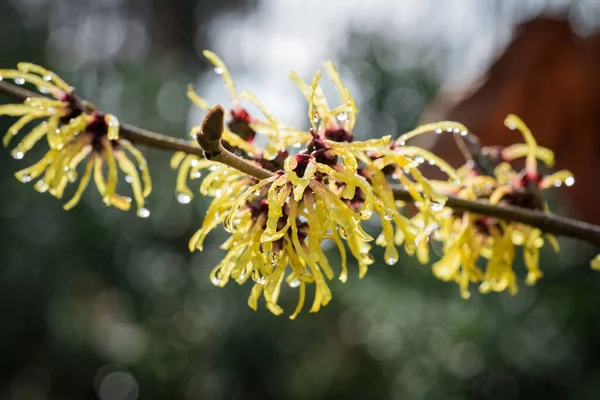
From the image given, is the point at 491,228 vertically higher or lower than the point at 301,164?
lower

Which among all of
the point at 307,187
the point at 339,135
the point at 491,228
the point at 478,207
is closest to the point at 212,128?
the point at 307,187

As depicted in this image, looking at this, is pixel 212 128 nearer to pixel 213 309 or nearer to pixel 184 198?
pixel 184 198

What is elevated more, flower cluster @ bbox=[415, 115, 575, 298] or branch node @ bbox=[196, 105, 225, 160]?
branch node @ bbox=[196, 105, 225, 160]

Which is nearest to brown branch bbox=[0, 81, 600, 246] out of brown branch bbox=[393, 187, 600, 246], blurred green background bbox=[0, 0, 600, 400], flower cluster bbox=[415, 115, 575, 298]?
brown branch bbox=[393, 187, 600, 246]

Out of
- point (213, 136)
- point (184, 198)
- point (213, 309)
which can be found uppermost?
point (213, 136)

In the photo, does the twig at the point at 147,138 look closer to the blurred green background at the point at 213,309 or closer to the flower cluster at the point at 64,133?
the flower cluster at the point at 64,133

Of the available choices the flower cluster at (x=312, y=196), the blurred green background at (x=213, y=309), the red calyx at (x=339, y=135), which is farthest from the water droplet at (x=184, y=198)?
the blurred green background at (x=213, y=309)

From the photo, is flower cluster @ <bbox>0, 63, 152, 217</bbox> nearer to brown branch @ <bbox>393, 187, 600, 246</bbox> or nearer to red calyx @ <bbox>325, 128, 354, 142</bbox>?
red calyx @ <bbox>325, 128, 354, 142</bbox>

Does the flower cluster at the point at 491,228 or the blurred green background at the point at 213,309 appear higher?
the flower cluster at the point at 491,228

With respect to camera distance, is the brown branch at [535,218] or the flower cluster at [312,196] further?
the brown branch at [535,218]

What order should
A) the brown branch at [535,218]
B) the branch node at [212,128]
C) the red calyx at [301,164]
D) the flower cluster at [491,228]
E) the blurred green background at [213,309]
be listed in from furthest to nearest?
the blurred green background at [213,309] < the flower cluster at [491,228] < the brown branch at [535,218] < the red calyx at [301,164] < the branch node at [212,128]

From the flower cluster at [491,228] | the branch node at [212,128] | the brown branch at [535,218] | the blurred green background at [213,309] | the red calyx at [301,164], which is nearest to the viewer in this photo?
the branch node at [212,128]

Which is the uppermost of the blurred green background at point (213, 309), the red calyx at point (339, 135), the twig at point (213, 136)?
the twig at point (213, 136)

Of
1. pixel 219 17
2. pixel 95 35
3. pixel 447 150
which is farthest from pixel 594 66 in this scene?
pixel 219 17
